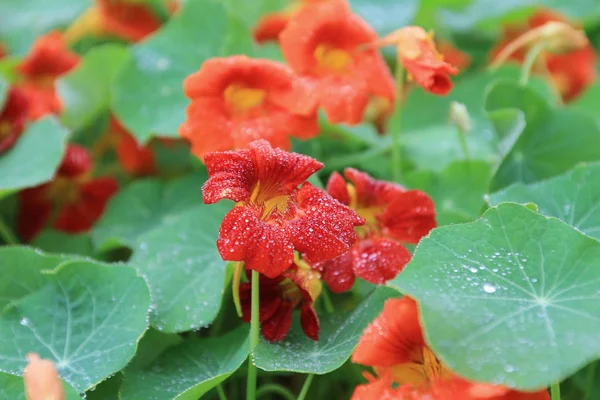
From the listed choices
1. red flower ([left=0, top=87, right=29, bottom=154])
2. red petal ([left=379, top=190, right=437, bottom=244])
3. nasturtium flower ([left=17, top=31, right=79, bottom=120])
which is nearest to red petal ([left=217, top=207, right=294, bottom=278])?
red petal ([left=379, top=190, right=437, bottom=244])

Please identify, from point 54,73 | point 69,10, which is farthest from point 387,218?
point 69,10

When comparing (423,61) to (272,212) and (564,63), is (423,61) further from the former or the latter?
(564,63)

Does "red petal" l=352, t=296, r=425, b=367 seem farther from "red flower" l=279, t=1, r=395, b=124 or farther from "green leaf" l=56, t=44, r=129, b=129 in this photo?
"green leaf" l=56, t=44, r=129, b=129

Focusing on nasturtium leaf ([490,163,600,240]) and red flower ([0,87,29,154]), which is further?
red flower ([0,87,29,154])

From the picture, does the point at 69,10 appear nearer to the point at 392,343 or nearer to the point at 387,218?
the point at 387,218

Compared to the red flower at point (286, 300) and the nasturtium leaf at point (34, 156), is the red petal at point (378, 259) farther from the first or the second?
the nasturtium leaf at point (34, 156)

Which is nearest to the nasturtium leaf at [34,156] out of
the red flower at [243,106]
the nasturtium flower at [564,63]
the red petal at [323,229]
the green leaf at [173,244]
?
the green leaf at [173,244]
